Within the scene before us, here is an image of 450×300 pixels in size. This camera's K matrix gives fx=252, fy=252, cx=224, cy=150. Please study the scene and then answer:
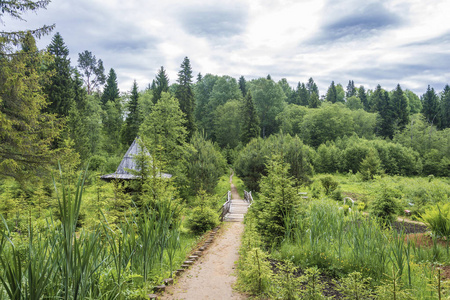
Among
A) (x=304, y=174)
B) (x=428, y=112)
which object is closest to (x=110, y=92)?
(x=304, y=174)

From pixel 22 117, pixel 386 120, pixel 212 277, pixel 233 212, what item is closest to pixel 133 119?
pixel 233 212

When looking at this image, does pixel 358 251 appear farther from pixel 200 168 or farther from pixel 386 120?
pixel 386 120

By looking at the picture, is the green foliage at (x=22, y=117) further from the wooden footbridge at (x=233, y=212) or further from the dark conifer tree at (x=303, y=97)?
the dark conifer tree at (x=303, y=97)

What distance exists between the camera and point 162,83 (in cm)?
3838

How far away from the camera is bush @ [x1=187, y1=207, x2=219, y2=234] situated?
35.8 ft

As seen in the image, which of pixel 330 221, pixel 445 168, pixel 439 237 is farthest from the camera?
pixel 445 168

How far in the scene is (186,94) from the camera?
32.1 meters

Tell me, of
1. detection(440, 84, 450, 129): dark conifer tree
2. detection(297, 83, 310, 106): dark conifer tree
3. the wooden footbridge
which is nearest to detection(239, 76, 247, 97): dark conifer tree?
detection(297, 83, 310, 106): dark conifer tree

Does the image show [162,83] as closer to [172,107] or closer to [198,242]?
[172,107]

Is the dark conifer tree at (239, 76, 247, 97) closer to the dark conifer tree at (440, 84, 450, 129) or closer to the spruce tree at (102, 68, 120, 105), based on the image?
the spruce tree at (102, 68, 120, 105)

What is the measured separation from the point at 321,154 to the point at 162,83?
26.0 meters

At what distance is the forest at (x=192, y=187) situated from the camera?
327cm

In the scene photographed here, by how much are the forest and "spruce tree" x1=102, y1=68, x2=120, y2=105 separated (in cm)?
23

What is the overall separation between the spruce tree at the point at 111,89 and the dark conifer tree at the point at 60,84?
51.6ft
